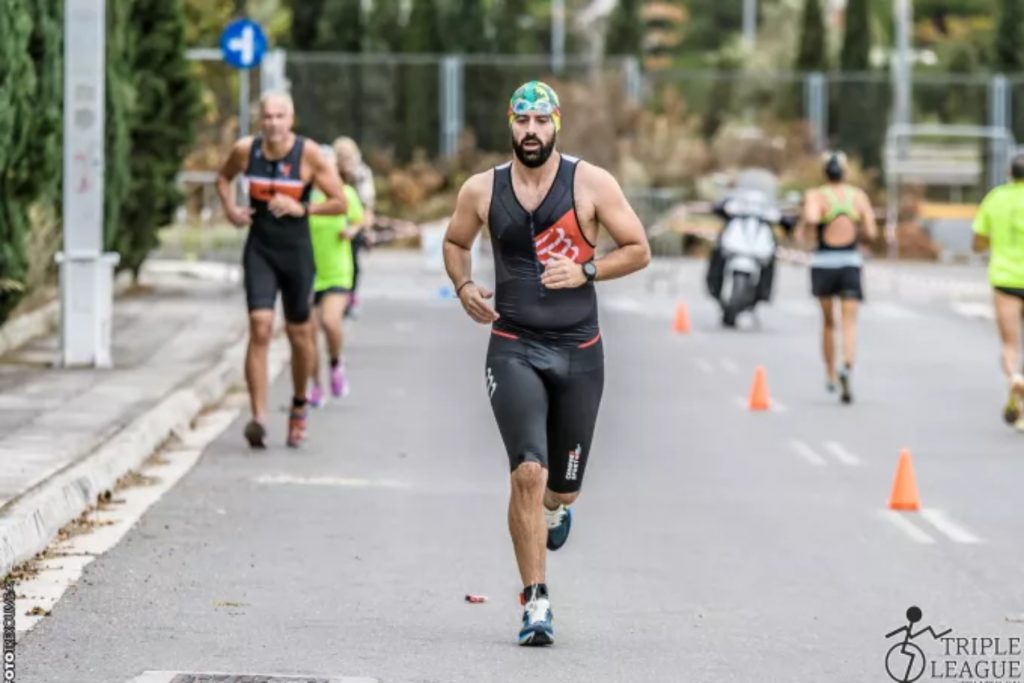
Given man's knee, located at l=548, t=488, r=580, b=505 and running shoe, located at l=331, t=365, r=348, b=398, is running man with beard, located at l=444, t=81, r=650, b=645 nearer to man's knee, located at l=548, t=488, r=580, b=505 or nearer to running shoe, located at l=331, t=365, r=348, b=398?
man's knee, located at l=548, t=488, r=580, b=505

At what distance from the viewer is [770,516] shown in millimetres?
13570

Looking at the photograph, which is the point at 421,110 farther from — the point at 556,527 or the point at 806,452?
the point at 556,527

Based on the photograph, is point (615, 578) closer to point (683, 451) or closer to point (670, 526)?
point (670, 526)

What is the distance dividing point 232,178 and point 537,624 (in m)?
7.05

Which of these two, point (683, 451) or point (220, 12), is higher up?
point (220, 12)

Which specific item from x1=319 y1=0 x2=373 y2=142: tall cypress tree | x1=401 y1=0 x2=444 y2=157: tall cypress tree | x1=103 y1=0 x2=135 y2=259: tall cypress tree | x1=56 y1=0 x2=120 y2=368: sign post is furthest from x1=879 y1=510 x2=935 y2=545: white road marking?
x1=401 y1=0 x2=444 y2=157: tall cypress tree

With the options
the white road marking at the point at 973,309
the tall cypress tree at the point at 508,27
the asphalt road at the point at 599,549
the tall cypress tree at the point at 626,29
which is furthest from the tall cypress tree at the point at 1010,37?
the asphalt road at the point at 599,549

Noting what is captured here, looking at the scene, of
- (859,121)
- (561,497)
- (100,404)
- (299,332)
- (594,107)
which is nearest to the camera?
(561,497)

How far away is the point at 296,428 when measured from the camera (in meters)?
16.2

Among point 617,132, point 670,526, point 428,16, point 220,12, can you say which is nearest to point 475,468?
point 670,526

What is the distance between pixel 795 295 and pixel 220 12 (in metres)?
12.8

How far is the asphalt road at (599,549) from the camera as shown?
9.37 meters

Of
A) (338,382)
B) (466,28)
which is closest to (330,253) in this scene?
(338,382)

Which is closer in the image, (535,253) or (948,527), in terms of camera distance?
(535,253)
